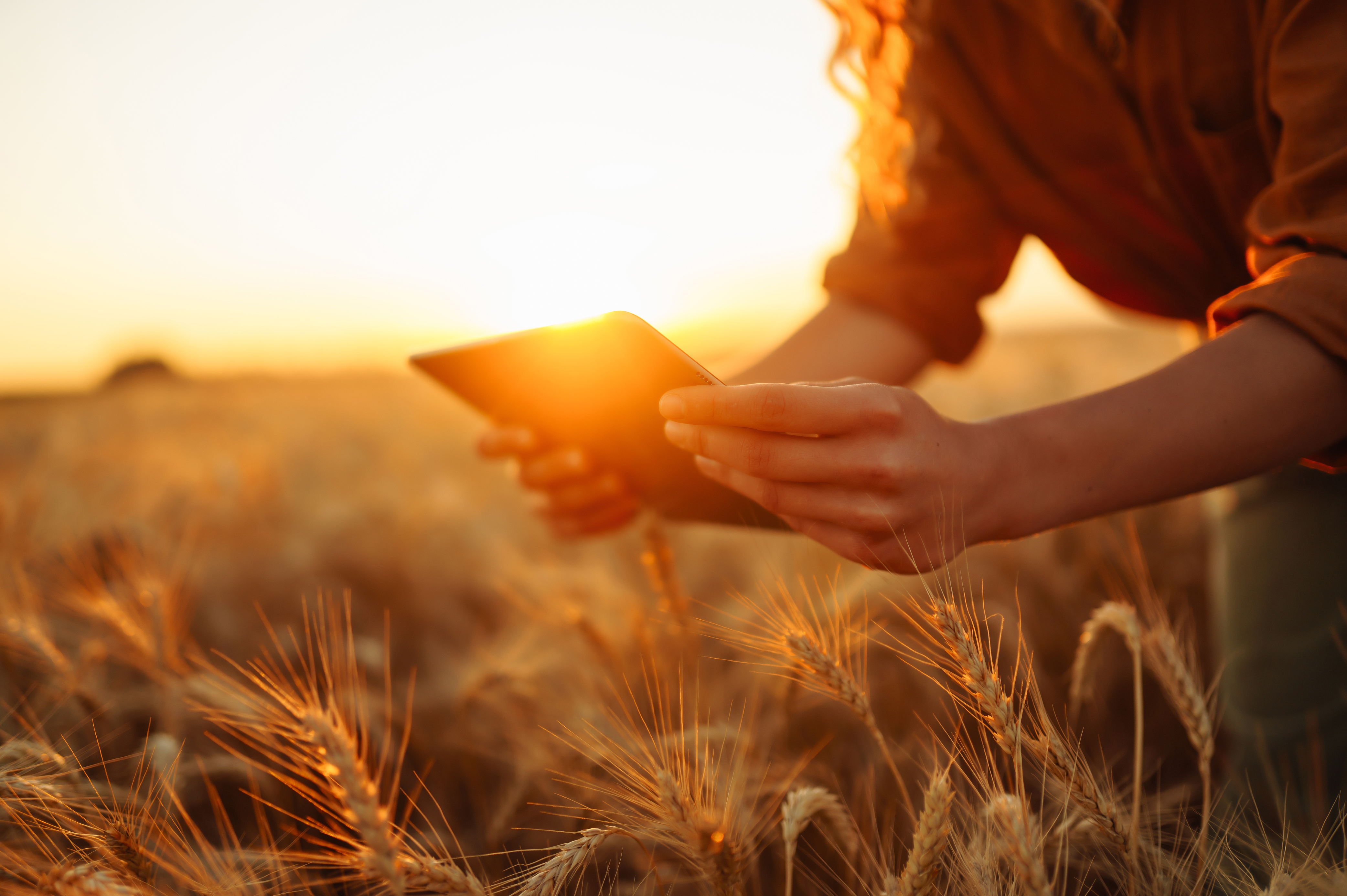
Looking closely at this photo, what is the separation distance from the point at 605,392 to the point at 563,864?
684 millimetres

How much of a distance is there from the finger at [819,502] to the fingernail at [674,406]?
93 mm

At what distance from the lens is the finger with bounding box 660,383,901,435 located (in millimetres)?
675

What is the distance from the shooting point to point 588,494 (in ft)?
4.86

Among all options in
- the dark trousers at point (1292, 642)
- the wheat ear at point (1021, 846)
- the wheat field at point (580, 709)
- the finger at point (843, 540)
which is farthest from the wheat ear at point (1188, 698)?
the finger at point (843, 540)

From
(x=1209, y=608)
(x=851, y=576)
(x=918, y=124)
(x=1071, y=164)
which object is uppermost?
(x=918, y=124)

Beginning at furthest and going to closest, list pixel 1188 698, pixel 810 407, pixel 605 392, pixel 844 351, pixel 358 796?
pixel 844 351
pixel 605 392
pixel 1188 698
pixel 810 407
pixel 358 796

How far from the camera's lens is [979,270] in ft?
4.70

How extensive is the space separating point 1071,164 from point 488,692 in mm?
1656

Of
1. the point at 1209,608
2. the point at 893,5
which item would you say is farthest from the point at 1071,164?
the point at 1209,608

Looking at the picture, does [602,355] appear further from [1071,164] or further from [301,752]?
[1071,164]

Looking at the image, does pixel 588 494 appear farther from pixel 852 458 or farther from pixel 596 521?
pixel 852 458

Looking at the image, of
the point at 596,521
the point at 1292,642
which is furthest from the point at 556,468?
the point at 1292,642

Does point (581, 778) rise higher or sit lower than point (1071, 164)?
lower

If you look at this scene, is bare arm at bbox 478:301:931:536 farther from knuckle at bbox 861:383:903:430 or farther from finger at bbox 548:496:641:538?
knuckle at bbox 861:383:903:430
